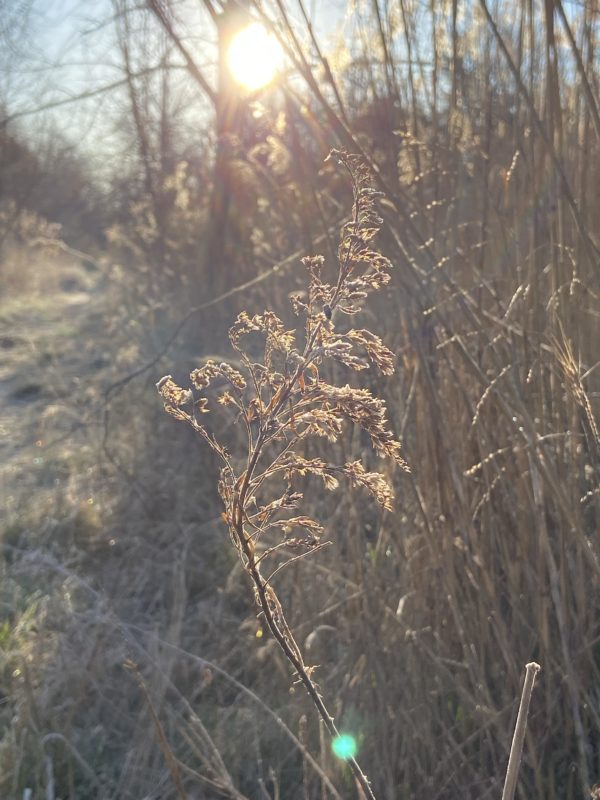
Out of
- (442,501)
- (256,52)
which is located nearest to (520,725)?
(442,501)

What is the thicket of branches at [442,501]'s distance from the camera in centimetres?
134

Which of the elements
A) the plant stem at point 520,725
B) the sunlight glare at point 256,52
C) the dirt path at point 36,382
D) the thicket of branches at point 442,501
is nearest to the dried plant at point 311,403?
the plant stem at point 520,725

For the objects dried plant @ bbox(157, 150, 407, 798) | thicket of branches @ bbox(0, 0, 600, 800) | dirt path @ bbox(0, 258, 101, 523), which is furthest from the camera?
dirt path @ bbox(0, 258, 101, 523)

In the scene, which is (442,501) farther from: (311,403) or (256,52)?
(256,52)

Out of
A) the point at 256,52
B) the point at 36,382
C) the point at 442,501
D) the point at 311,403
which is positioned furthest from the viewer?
the point at 36,382

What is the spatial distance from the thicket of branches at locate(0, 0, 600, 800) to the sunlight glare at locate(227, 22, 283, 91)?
6cm

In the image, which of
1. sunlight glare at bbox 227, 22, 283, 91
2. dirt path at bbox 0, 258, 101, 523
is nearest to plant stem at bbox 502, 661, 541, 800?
sunlight glare at bbox 227, 22, 283, 91

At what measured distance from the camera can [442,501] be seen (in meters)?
1.54

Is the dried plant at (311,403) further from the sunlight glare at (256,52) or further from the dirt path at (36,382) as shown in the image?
the dirt path at (36,382)

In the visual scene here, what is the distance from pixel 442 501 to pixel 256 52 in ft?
3.59

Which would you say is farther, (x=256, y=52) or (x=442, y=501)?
(x=256, y=52)

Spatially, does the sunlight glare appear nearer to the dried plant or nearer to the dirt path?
the dried plant

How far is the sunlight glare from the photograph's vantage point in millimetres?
1458

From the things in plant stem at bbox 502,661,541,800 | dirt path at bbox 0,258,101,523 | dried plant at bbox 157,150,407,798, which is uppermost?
dried plant at bbox 157,150,407,798
